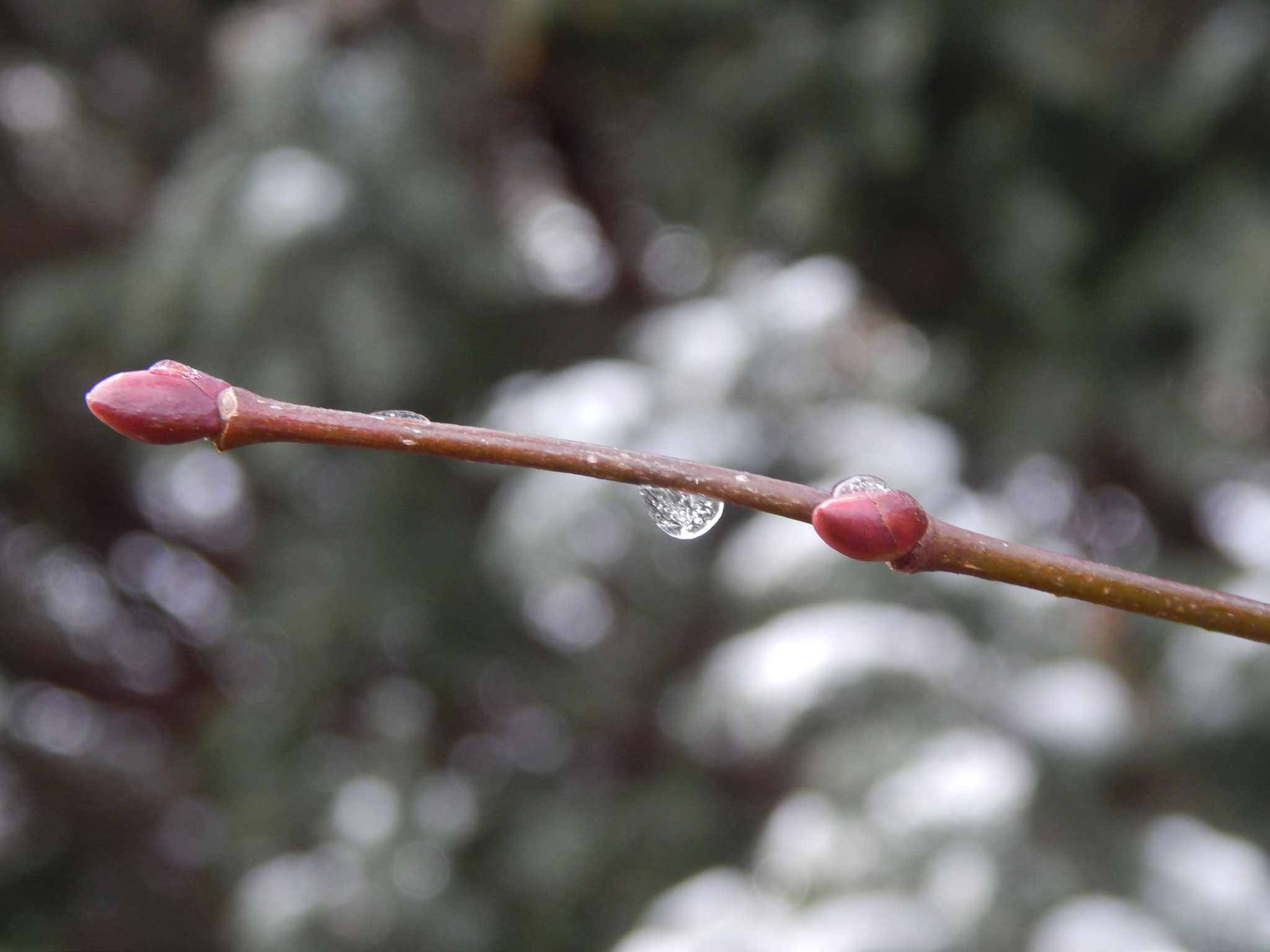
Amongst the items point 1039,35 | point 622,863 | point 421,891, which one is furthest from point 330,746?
point 1039,35

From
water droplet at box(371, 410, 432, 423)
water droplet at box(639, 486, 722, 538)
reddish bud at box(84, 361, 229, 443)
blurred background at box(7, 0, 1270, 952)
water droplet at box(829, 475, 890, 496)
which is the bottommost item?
reddish bud at box(84, 361, 229, 443)

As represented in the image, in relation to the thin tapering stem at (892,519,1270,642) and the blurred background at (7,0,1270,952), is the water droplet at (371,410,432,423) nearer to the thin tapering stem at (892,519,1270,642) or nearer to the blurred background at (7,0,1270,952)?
the thin tapering stem at (892,519,1270,642)

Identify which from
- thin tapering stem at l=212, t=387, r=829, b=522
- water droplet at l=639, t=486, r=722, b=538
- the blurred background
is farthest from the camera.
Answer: the blurred background

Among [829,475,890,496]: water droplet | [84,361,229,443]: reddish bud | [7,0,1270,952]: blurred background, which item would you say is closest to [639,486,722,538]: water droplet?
[829,475,890,496]: water droplet

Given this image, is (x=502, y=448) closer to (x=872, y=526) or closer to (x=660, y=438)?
(x=872, y=526)

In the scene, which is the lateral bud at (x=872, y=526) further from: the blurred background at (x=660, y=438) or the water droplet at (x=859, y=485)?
the blurred background at (x=660, y=438)

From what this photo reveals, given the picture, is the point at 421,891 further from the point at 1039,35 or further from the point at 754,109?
the point at 1039,35
